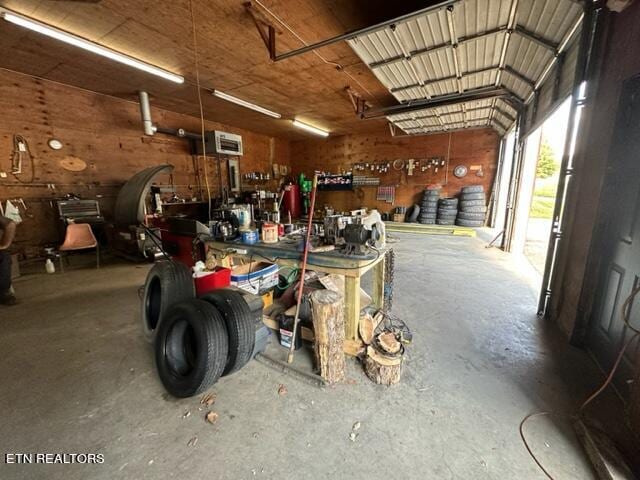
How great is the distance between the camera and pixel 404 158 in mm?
8117

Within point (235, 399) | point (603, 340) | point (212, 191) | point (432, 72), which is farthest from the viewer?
point (212, 191)

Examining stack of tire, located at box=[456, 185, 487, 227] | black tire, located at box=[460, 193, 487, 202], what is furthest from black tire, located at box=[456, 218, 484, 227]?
black tire, located at box=[460, 193, 487, 202]

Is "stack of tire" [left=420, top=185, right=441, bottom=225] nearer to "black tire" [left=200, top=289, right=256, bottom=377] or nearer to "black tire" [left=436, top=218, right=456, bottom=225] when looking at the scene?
"black tire" [left=436, top=218, right=456, bottom=225]

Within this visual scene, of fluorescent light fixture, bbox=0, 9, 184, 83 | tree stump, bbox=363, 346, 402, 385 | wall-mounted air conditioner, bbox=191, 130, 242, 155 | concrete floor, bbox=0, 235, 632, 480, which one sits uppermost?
fluorescent light fixture, bbox=0, 9, 184, 83

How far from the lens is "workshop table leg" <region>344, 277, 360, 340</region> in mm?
1934

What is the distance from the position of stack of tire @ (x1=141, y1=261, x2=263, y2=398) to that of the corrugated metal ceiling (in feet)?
9.79

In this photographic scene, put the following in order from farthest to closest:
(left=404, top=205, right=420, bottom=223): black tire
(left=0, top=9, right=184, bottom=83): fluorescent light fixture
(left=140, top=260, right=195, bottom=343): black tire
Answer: (left=404, top=205, right=420, bottom=223): black tire, (left=0, top=9, right=184, bottom=83): fluorescent light fixture, (left=140, top=260, right=195, bottom=343): black tire

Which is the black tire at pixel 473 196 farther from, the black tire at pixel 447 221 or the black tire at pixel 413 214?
the black tire at pixel 413 214

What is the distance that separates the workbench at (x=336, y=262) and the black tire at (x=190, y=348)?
2.29 ft

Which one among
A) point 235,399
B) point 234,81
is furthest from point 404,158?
point 235,399

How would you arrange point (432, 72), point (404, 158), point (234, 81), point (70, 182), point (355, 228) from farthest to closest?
point (404, 158) → point (70, 182) → point (234, 81) → point (432, 72) → point (355, 228)

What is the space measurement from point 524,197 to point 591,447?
4.83 metres

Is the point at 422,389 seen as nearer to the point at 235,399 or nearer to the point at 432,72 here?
the point at 235,399

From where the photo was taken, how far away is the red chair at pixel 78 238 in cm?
411
